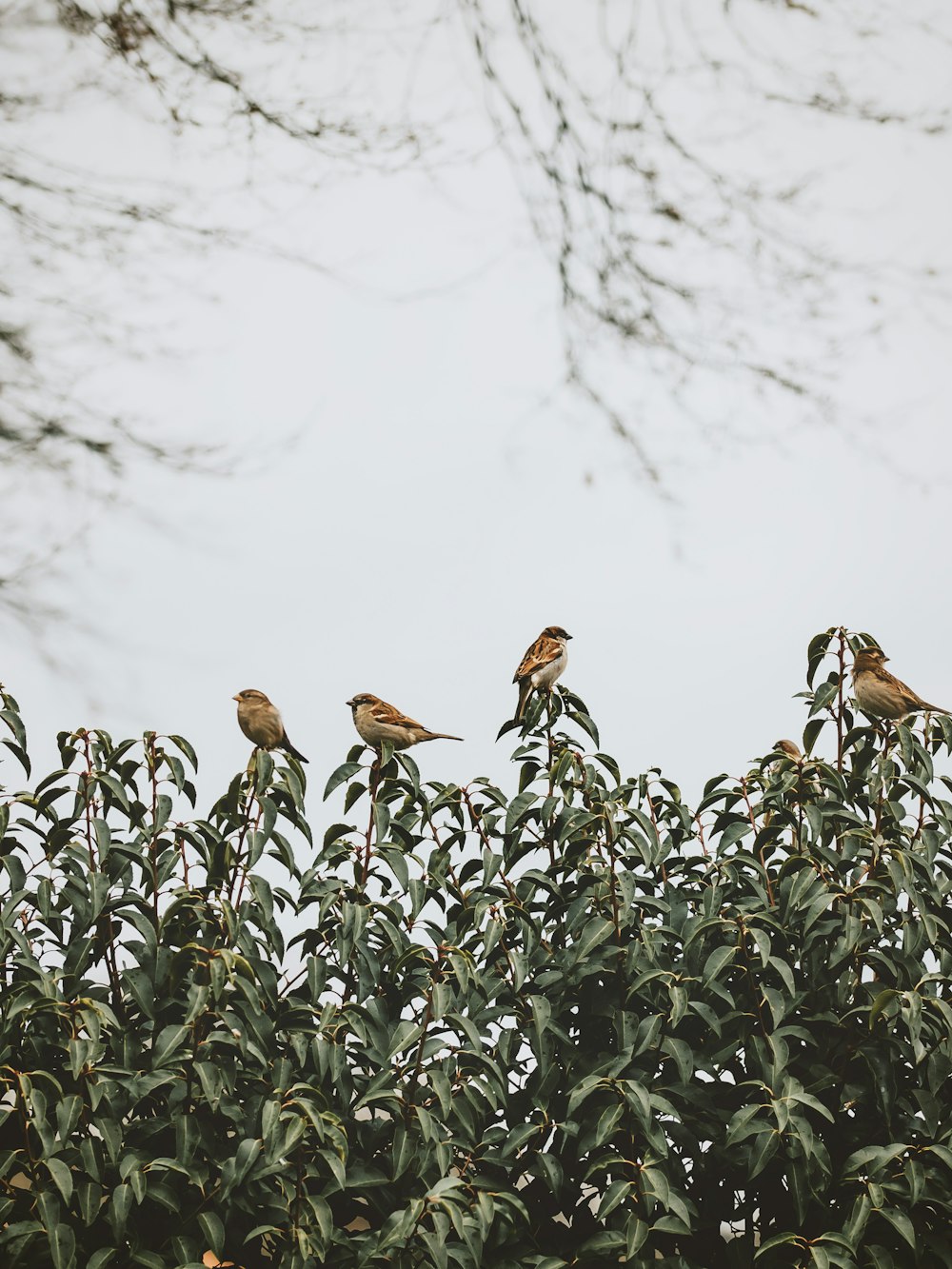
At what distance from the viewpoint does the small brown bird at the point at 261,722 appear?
3047mm

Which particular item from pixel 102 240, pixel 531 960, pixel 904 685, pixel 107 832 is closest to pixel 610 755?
pixel 531 960

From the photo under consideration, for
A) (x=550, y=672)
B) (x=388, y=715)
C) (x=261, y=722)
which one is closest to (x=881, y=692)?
(x=550, y=672)

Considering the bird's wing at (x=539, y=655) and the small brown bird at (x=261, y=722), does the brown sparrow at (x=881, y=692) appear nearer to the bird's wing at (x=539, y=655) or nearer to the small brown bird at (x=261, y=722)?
the bird's wing at (x=539, y=655)

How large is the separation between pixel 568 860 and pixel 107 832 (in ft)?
3.24

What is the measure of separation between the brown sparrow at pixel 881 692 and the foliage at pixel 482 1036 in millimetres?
163

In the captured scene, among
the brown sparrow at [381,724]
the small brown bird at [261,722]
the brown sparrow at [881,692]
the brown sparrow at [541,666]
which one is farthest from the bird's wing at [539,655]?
the brown sparrow at [881,692]

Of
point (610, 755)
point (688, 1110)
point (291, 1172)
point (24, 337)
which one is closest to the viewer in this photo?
point (291, 1172)

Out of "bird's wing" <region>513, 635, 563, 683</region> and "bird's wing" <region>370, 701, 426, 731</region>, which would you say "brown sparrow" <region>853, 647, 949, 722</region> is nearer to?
"bird's wing" <region>513, 635, 563, 683</region>

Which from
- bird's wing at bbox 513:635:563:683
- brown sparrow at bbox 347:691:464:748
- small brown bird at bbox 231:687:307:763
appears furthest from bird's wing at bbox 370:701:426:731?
bird's wing at bbox 513:635:563:683

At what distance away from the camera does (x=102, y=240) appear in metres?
5.00

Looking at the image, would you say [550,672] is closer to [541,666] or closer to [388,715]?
[541,666]

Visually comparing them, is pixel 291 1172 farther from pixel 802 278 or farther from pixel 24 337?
pixel 802 278

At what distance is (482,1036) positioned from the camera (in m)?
2.66

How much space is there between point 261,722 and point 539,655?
2.30 feet
